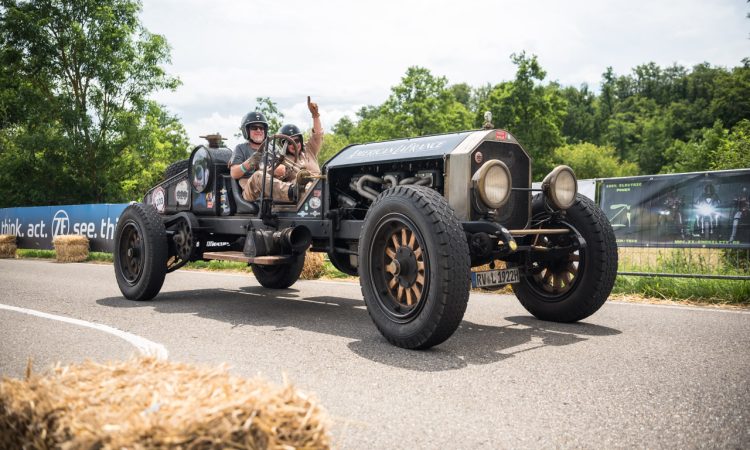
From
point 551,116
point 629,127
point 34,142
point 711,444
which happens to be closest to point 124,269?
point 711,444

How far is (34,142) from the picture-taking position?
26.1 meters

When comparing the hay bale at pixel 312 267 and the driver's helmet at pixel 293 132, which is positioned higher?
Answer: the driver's helmet at pixel 293 132

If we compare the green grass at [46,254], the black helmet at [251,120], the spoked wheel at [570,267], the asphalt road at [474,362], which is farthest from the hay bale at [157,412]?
the green grass at [46,254]

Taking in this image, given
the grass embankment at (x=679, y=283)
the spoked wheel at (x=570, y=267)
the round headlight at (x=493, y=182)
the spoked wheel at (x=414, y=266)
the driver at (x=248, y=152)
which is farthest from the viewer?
the grass embankment at (x=679, y=283)

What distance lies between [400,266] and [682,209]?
5.59 m

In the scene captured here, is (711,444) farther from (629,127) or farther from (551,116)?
(629,127)

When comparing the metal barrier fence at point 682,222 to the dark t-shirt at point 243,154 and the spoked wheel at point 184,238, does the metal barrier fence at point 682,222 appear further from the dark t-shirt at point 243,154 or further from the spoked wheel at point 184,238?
the spoked wheel at point 184,238

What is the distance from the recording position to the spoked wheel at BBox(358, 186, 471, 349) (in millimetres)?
4312

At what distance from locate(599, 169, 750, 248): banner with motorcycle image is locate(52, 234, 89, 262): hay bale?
13919 mm

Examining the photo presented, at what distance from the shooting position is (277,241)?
6.49 meters

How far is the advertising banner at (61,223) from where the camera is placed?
16766 mm

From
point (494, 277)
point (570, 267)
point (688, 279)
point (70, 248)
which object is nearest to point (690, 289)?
point (688, 279)

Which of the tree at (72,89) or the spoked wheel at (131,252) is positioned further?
the tree at (72,89)

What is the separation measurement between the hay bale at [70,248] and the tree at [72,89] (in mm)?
12224
